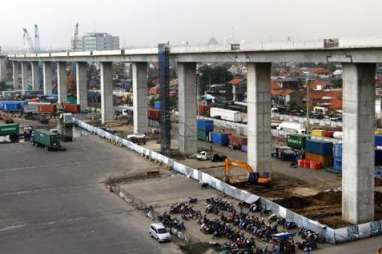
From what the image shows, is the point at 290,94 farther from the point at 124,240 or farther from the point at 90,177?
the point at 124,240

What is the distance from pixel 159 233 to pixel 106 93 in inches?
2182

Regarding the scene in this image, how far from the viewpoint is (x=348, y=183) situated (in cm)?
3148

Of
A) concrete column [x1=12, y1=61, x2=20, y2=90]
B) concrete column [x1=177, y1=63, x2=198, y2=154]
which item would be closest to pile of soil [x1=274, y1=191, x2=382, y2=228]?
concrete column [x1=177, y1=63, x2=198, y2=154]

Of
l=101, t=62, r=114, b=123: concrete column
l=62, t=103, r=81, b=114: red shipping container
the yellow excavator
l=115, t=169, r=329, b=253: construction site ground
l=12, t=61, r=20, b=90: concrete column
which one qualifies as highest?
l=12, t=61, r=20, b=90: concrete column

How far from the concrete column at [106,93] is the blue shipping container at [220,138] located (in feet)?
83.2

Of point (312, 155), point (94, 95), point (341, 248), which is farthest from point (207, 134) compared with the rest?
point (94, 95)

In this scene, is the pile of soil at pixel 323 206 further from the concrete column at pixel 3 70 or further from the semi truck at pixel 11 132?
the concrete column at pixel 3 70

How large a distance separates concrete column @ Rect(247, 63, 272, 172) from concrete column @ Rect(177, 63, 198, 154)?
1240 cm

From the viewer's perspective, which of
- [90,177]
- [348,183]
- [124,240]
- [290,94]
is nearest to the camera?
[124,240]

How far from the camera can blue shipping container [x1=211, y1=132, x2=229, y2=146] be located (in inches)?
2356

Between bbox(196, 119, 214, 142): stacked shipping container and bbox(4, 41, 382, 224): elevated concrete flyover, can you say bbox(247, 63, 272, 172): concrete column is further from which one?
bbox(196, 119, 214, 142): stacked shipping container

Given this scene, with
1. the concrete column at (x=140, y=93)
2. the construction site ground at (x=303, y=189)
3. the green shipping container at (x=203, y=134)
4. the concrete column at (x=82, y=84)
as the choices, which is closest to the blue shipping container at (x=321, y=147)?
the construction site ground at (x=303, y=189)

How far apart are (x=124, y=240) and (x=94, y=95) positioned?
100641 mm

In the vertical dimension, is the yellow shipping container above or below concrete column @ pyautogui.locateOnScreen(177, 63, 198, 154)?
below
